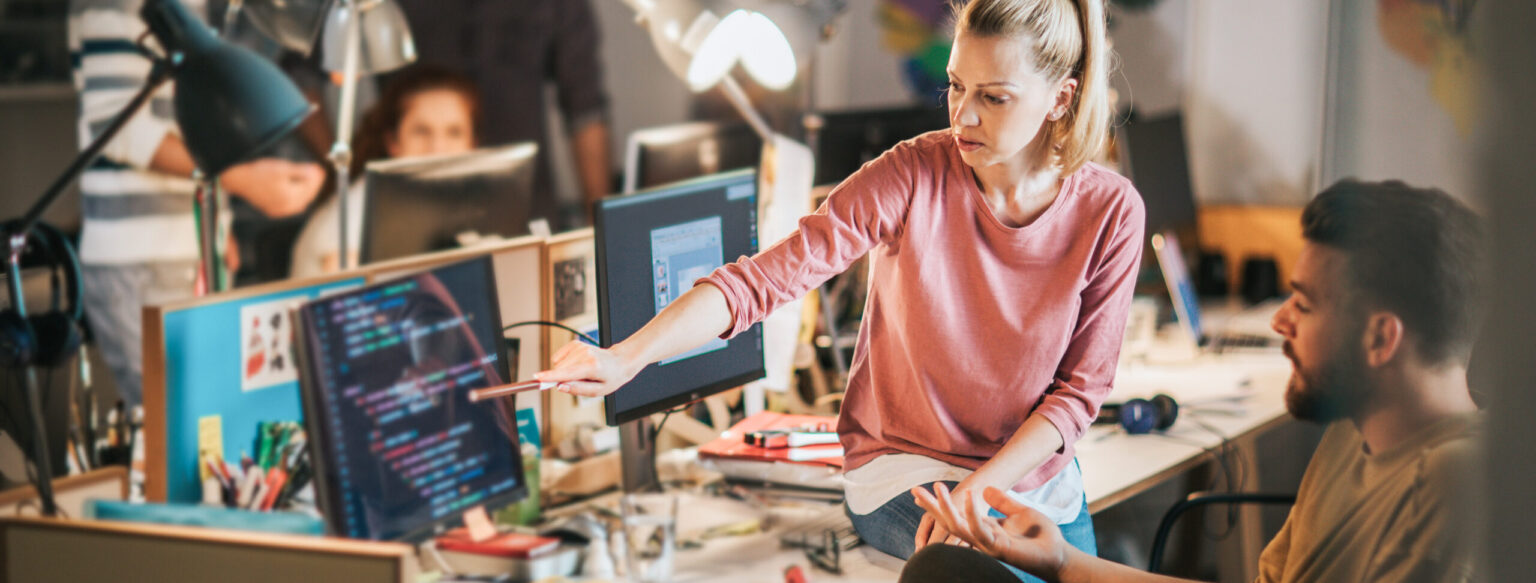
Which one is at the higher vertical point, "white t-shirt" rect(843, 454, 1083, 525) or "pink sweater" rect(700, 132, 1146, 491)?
"pink sweater" rect(700, 132, 1146, 491)

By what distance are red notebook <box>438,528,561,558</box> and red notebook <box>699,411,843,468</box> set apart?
0.38m

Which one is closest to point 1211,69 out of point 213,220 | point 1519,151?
point 213,220

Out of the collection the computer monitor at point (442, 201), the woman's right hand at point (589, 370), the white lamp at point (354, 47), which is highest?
the white lamp at point (354, 47)

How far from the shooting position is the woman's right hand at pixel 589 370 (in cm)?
119

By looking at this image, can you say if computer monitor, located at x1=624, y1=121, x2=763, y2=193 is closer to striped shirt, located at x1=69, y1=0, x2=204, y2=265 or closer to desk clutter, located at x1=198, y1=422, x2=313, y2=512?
desk clutter, located at x1=198, y1=422, x2=313, y2=512

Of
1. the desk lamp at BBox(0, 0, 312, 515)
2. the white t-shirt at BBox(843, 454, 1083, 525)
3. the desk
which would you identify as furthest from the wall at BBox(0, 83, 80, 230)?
the white t-shirt at BBox(843, 454, 1083, 525)

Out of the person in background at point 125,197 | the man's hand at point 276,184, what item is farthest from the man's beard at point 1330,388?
the man's hand at point 276,184

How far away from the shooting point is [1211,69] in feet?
12.2

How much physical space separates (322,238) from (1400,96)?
2.39 m

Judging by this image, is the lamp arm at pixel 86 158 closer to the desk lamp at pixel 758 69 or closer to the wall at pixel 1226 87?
the desk lamp at pixel 758 69

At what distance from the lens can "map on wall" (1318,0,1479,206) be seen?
0.49 meters

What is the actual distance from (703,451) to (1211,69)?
2531 millimetres

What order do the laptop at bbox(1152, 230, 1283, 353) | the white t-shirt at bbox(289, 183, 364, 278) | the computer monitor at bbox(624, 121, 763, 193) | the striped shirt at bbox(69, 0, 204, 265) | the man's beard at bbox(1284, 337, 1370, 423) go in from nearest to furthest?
1. the man's beard at bbox(1284, 337, 1370, 423)
2. the computer monitor at bbox(624, 121, 763, 193)
3. the white t-shirt at bbox(289, 183, 364, 278)
4. the striped shirt at bbox(69, 0, 204, 265)
5. the laptop at bbox(1152, 230, 1283, 353)

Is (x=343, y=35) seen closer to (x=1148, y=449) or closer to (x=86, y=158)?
(x=86, y=158)
